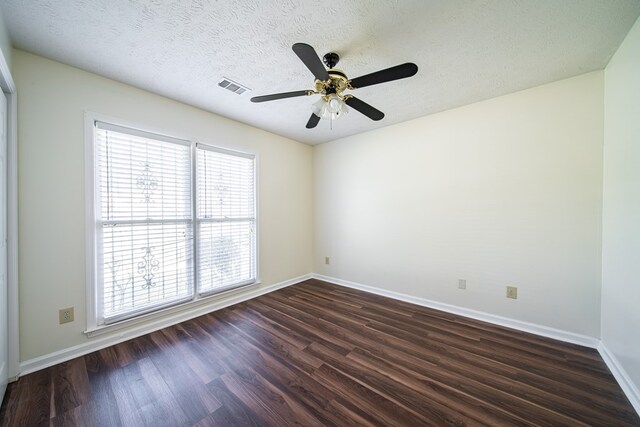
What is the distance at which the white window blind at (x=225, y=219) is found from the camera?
9.24ft

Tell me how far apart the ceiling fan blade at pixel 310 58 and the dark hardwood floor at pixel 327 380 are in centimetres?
216

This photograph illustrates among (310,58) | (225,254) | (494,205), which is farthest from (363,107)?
(225,254)

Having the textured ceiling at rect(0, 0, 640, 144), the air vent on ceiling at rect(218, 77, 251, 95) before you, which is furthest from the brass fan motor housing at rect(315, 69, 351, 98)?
the air vent on ceiling at rect(218, 77, 251, 95)

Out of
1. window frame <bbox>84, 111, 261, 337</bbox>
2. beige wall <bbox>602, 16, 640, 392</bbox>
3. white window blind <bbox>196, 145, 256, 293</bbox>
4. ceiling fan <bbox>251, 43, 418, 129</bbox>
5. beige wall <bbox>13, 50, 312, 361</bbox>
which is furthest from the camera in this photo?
white window blind <bbox>196, 145, 256, 293</bbox>

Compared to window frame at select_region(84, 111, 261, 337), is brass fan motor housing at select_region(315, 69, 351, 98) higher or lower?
higher

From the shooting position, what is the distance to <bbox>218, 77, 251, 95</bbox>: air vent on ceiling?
7.13ft

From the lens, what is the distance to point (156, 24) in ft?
4.99

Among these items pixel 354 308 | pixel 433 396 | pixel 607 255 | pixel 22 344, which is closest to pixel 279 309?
pixel 354 308

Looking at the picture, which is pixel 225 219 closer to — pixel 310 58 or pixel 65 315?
pixel 65 315

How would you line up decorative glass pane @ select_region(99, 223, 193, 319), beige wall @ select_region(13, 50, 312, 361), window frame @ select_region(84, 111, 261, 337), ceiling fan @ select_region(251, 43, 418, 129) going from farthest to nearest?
decorative glass pane @ select_region(99, 223, 193, 319)
window frame @ select_region(84, 111, 261, 337)
beige wall @ select_region(13, 50, 312, 361)
ceiling fan @ select_region(251, 43, 418, 129)

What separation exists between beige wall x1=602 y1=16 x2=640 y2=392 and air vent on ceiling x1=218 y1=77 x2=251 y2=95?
9.72ft

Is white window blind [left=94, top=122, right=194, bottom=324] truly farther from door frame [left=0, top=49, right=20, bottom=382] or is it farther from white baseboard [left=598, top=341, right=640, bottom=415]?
white baseboard [left=598, top=341, right=640, bottom=415]

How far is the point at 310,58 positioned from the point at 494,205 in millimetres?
2444

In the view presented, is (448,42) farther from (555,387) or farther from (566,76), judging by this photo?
(555,387)
